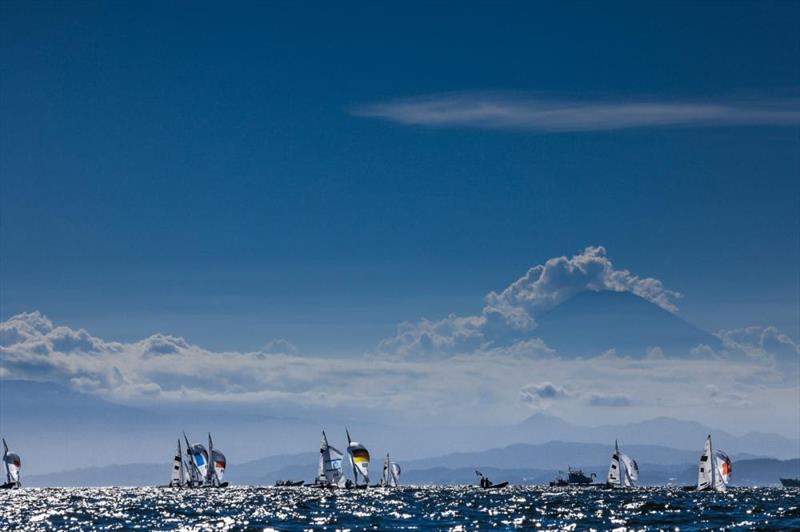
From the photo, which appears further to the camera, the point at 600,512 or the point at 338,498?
the point at 338,498

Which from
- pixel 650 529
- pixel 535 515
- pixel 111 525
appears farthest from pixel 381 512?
pixel 650 529

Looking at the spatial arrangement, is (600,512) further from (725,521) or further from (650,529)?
(650,529)

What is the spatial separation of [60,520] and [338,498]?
57.7 metres

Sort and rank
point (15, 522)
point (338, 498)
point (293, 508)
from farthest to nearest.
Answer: point (338, 498) → point (293, 508) → point (15, 522)

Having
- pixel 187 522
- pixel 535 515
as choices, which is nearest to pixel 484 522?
pixel 535 515

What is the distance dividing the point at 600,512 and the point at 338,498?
57.1 meters

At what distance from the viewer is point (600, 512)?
136125 mm

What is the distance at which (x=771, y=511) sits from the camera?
463 ft

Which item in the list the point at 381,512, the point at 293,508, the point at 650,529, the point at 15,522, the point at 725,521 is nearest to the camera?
the point at 650,529

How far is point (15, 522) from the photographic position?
129 meters

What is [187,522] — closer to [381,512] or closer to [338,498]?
[381,512]

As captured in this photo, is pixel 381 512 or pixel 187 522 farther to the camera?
pixel 381 512

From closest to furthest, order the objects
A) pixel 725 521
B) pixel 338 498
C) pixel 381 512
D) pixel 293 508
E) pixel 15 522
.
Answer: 1. pixel 725 521
2. pixel 15 522
3. pixel 381 512
4. pixel 293 508
5. pixel 338 498

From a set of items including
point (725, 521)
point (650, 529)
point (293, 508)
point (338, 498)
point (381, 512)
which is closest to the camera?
point (650, 529)
